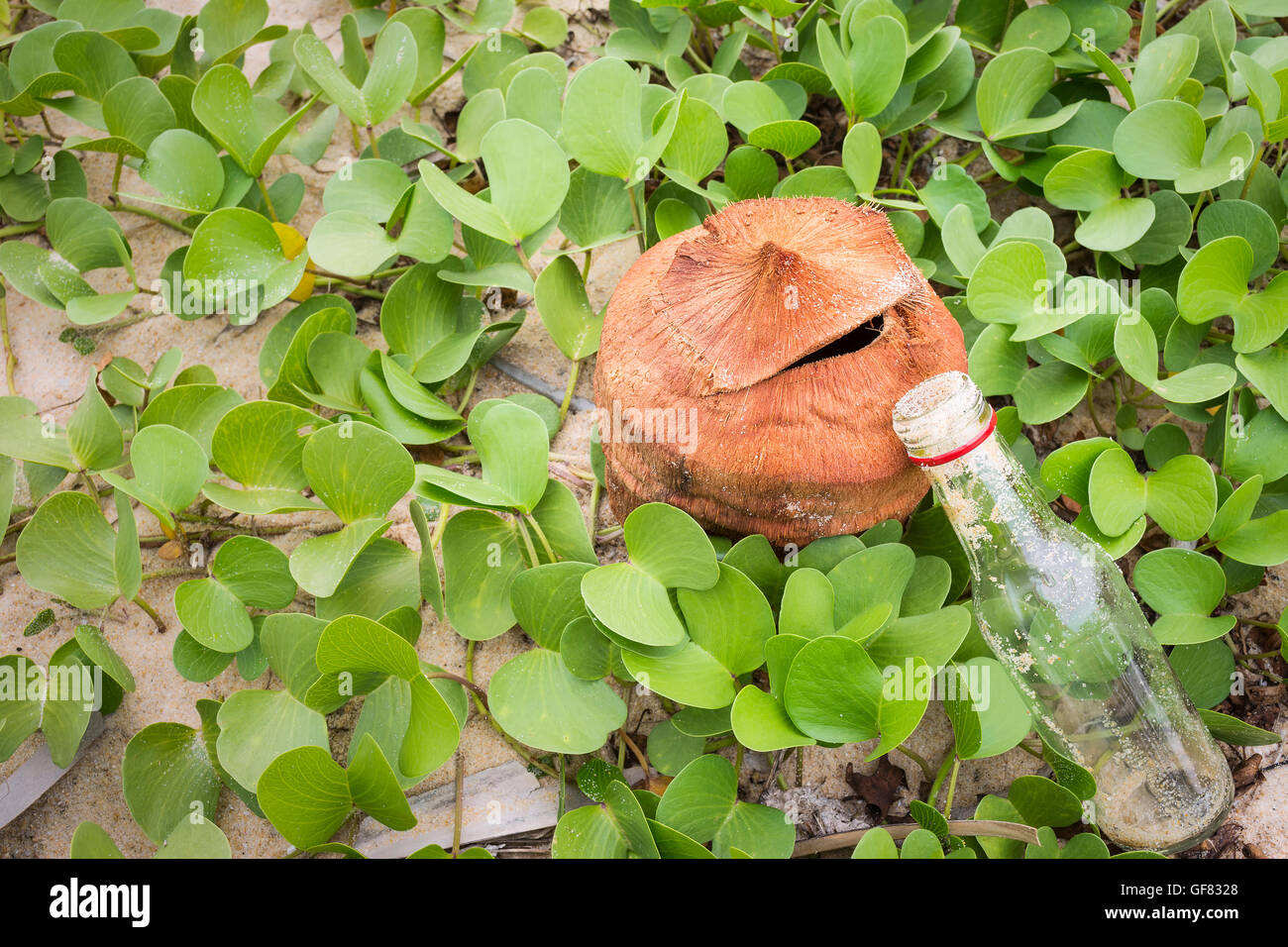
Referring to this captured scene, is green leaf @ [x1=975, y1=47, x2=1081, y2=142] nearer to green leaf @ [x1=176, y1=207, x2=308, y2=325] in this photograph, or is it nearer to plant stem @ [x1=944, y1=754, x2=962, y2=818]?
plant stem @ [x1=944, y1=754, x2=962, y2=818]

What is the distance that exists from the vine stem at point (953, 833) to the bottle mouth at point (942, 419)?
0.52 m

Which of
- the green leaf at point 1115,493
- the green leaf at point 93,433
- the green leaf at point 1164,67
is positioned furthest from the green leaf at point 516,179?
the green leaf at point 1164,67

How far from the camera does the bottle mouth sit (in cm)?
119

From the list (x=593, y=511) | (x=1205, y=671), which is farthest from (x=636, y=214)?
(x=1205, y=671)

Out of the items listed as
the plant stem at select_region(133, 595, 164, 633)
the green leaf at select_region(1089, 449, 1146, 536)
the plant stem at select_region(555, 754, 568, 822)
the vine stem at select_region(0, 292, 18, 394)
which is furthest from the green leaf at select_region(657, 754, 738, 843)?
the vine stem at select_region(0, 292, 18, 394)

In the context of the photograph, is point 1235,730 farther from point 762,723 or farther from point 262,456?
point 262,456

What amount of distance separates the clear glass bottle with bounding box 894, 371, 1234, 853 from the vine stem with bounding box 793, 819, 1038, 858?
5.9 inches

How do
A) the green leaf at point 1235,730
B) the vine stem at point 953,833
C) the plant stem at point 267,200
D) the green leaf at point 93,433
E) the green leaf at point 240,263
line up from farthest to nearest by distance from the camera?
the plant stem at point 267,200 < the green leaf at point 240,263 < the green leaf at point 93,433 < the green leaf at point 1235,730 < the vine stem at point 953,833

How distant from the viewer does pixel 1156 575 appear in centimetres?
144

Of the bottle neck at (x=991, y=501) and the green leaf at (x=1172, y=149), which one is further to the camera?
the green leaf at (x=1172, y=149)

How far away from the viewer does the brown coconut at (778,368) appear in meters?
1.28

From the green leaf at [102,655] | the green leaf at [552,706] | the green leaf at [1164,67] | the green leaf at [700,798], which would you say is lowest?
the green leaf at [102,655]

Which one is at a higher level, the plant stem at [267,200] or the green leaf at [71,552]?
the plant stem at [267,200]

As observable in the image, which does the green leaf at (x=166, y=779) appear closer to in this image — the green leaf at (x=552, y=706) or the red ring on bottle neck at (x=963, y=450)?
the green leaf at (x=552, y=706)
